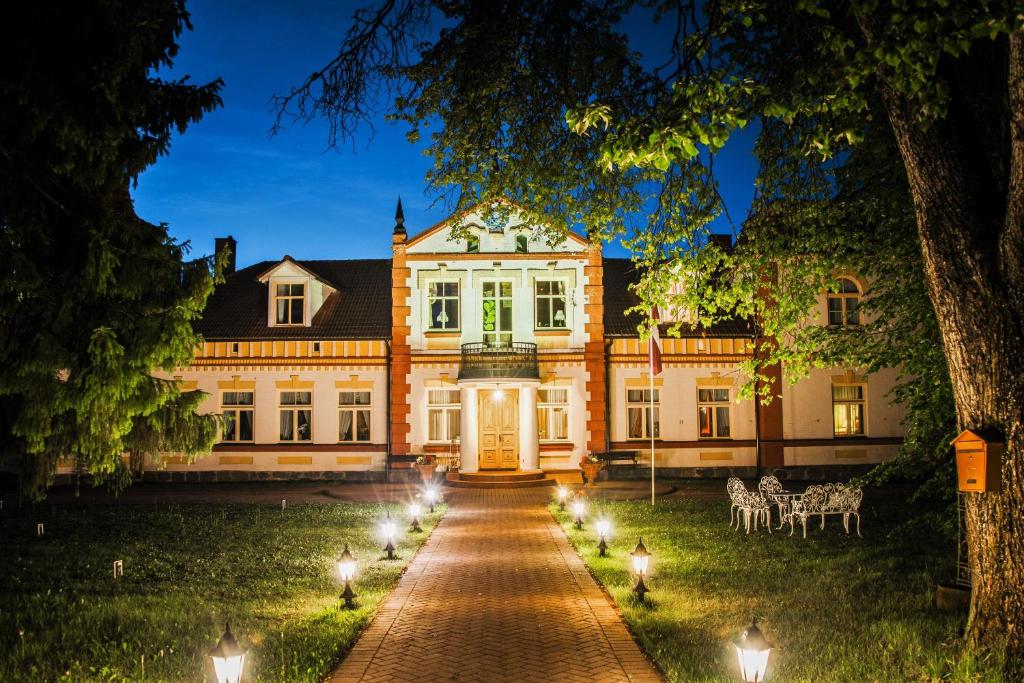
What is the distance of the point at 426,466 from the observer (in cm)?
2639

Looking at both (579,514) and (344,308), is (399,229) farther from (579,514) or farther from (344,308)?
(579,514)

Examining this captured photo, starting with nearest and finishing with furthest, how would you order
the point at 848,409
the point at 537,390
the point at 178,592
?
the point at 178,592 < the point at 537,390 < the point at 848,409

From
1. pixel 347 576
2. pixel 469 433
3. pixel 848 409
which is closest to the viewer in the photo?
pixel 347 576

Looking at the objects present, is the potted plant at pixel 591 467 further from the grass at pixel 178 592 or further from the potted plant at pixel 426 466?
the grass at pixel 178 592

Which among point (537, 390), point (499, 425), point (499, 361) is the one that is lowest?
point (499, 425)

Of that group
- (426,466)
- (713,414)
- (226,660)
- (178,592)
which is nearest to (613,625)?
(226,660)

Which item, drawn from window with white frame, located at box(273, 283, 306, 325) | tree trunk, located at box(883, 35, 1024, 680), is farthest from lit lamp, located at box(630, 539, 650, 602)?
window with white frame, located at box(273, 283, 306, 325)

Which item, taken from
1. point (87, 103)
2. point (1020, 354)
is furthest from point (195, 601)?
point (1020, 354)

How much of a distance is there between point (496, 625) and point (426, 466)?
1810 cm

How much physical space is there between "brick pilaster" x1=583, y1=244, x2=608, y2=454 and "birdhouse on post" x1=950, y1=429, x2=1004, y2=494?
68.6 feet

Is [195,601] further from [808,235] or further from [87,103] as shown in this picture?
[808,235]

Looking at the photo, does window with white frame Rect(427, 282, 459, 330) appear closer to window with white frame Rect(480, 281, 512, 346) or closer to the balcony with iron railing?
window with white frame Rect(480, 281, 512, 346)

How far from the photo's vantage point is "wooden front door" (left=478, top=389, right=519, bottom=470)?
2714cm

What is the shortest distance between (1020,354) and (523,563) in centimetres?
753
